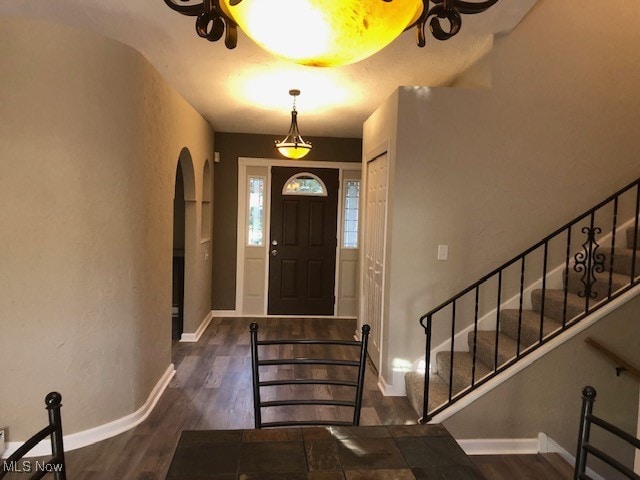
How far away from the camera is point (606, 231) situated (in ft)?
11.8

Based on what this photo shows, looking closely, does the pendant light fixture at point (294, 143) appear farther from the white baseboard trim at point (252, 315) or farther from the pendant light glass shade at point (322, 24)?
the pendant light glass shade at point (322, 24)

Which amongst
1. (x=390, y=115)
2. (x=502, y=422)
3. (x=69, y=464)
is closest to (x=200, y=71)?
(x=390, y=115)

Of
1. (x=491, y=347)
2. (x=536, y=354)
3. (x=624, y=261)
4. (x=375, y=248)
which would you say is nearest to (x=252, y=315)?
(x=375, y=248)

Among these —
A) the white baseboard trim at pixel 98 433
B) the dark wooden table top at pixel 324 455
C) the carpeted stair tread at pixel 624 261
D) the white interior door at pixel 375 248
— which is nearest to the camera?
the dark wooden table top at pixel 324 455

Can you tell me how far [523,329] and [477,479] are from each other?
228 cm

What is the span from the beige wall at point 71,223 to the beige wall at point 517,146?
1918mm

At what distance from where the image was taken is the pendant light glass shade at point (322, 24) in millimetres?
849

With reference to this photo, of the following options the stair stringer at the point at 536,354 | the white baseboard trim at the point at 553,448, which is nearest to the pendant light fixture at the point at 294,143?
the stair stringer at the point at 536,354

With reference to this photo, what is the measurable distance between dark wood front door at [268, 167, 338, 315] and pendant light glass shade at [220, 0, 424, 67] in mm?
5269

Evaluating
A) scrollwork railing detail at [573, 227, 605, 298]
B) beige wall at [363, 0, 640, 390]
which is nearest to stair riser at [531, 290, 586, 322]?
scrollwork railing detail at [573, 227, 605, 298]

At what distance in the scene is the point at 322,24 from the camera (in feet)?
2.84

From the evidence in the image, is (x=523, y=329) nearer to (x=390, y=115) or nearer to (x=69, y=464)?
(x=390, y=115)

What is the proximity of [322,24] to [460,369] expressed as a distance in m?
2.93

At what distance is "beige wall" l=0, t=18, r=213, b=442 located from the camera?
251 centimetres
